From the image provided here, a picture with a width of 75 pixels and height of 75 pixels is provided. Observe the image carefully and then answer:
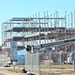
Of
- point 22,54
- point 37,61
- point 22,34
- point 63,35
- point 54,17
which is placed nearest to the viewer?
point 37,61

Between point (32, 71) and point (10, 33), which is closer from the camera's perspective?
point (32, 71)

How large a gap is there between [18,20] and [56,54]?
47010mm

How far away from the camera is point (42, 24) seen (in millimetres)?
84938

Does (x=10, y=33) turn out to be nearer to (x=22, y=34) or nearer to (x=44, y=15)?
(x=22, y=34)

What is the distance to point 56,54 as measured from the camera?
4600 cm

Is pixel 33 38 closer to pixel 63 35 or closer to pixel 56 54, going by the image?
pixel 63 35

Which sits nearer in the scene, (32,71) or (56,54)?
(32,71)

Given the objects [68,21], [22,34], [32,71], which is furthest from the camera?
[22,34]

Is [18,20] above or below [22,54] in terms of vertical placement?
above

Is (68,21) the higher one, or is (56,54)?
(68,21)

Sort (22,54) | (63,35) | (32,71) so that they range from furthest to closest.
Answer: (63,35)
(22,54)
(32,71)

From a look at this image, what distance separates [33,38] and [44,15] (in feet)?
19.5

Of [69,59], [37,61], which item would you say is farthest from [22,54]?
[37,61]

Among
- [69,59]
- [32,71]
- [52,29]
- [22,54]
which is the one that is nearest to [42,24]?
[52,29]
